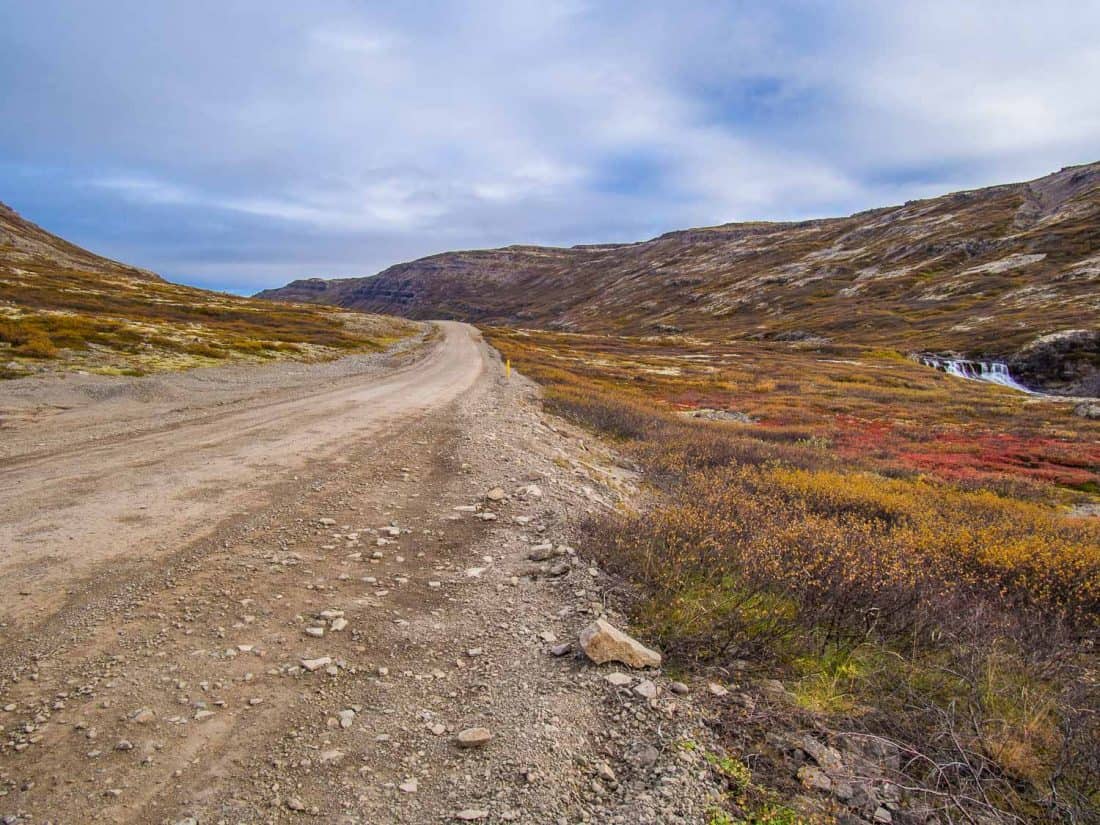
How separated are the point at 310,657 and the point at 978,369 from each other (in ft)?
275

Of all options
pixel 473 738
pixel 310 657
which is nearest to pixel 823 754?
pixel 473 738

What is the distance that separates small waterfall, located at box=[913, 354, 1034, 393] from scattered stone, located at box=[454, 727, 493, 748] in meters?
76.4

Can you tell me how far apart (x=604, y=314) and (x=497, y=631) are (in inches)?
7359

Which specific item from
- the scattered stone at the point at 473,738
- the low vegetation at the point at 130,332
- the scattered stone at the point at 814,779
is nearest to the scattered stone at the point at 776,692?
the scattered stone at the point at 814,779

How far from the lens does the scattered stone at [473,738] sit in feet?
11.7

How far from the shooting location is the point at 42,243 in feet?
449

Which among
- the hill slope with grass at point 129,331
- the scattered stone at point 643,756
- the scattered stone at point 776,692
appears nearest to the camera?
the scattered stone at point 643,756

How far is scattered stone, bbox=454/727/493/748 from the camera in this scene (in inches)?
141

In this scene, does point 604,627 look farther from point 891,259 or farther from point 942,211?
point 942,211

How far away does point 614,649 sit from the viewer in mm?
4461

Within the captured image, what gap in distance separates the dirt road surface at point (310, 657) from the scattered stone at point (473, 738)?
0.08m

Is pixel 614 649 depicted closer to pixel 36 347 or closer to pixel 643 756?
pixel 643 756

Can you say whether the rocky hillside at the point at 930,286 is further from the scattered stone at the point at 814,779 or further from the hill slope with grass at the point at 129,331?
the hill slope with grass at the point at 129,331

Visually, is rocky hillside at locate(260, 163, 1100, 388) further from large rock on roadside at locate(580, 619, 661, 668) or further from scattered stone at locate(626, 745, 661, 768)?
scattered stone at locate(626, 745, 661, 768)
